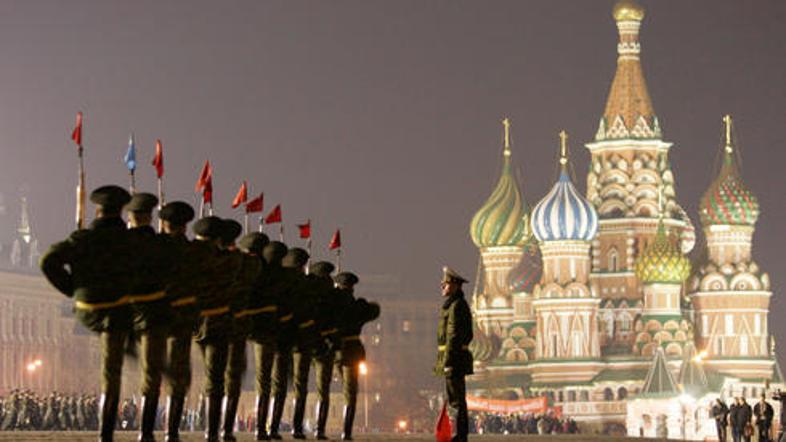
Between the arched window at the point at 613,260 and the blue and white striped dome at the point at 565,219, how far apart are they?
9.65 feet

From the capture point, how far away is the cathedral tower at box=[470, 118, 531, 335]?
5694 inches

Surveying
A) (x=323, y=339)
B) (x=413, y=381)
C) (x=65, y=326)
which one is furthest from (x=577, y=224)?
(x=323, y=339)

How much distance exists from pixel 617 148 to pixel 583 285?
12470 millimetres

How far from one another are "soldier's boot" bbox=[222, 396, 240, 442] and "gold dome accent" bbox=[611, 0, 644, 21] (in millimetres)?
128452

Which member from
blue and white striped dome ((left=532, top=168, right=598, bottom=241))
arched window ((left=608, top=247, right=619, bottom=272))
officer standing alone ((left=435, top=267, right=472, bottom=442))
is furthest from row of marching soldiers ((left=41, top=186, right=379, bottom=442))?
arched window ((left=608, top=247, right=619, bottom=272))

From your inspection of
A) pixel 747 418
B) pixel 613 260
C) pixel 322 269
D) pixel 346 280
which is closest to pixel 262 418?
pixel 322 269

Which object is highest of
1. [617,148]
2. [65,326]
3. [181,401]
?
[617,148]

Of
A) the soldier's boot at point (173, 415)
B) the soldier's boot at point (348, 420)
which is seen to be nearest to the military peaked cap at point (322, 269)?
the soldier's boot at point (348, 420)

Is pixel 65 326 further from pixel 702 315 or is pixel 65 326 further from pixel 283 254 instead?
pixel 283 254

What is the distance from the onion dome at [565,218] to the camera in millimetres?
138250

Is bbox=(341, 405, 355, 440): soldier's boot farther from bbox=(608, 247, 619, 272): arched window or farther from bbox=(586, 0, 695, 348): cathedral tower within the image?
bbox=(608, 247, 619, 272): arched window

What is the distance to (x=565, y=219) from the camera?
139m

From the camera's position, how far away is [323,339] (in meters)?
28.2

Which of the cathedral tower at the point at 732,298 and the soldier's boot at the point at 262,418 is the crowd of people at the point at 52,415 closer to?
the soldier's boot at the point at 262,418
